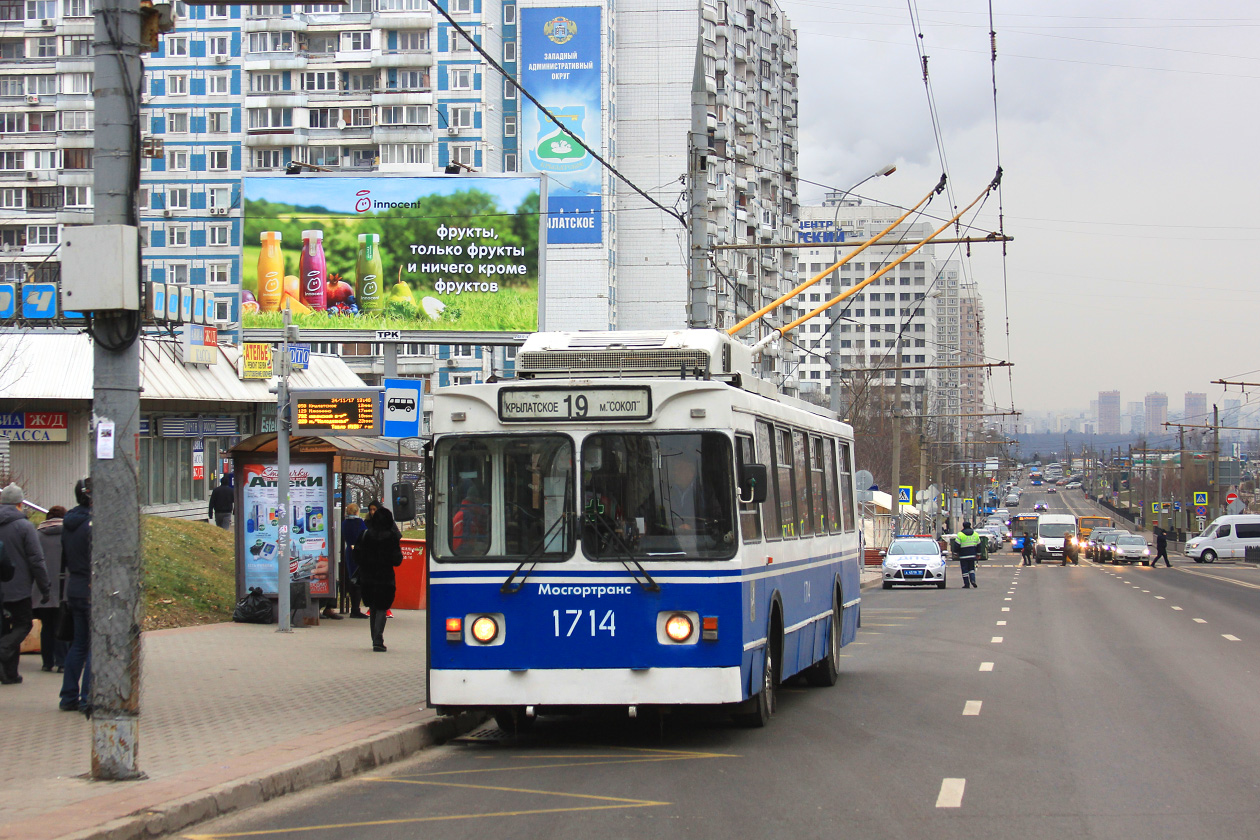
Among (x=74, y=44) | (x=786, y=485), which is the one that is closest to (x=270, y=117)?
(x=74, y=44)

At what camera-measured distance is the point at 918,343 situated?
573ft

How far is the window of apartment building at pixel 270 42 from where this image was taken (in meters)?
79.2

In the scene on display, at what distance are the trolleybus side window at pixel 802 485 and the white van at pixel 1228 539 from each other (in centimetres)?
6310

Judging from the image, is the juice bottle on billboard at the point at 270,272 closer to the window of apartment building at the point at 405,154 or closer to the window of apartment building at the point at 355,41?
the window of apartment building at the point at 405,154

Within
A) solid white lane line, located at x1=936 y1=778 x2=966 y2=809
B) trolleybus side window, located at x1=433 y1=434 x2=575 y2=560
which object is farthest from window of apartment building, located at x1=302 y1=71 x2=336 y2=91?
solid white lane line, located at x1=936 y1=778 x2=966 y2=809

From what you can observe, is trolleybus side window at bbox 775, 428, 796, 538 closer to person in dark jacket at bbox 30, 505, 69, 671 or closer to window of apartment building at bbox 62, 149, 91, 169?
person in dark jacket at bbox 30, 505, 69, 671

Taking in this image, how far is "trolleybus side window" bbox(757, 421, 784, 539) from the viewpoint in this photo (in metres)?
11.6

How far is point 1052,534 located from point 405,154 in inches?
1506

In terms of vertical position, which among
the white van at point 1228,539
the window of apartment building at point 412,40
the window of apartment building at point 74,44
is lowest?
the white van at point 1228,539

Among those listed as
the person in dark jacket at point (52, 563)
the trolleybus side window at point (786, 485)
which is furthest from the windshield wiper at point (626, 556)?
the person in dark jacket at point (52, 563)

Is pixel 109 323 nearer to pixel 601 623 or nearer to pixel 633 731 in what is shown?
pixel 601 623

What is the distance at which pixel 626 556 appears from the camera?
10.4m

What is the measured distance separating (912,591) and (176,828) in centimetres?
3421

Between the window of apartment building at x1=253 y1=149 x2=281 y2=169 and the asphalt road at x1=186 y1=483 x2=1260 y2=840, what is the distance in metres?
67.9
